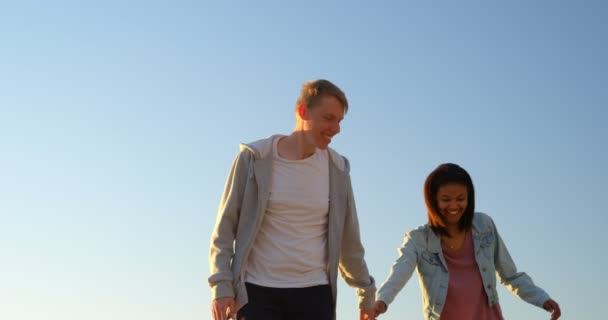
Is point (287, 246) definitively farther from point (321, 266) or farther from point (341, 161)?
point (341, 161)

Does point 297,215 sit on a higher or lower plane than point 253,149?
lower

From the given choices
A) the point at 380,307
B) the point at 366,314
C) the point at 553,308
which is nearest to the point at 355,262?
the point at 366,314

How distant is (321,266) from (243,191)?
0.71 metres

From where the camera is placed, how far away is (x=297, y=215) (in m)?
5.98

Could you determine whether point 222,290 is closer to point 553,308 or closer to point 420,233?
point 420,233

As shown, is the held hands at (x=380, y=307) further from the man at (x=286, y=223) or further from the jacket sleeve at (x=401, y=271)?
the man at (x=286, y=223)

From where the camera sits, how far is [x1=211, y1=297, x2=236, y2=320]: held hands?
5715 mm

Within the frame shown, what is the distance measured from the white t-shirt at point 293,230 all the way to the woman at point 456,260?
1431 millimetres

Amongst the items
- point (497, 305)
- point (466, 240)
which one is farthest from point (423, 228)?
point (497, 305)

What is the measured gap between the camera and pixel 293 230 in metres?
5.93

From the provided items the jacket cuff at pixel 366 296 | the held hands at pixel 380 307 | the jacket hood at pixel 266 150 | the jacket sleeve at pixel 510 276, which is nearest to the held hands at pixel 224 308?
the jacket hood at pixel 266 150

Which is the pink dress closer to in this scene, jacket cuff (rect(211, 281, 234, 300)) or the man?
the man

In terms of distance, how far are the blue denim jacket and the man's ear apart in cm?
182

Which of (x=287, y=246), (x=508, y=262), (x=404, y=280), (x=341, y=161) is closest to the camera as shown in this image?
(x=287, y=246)
